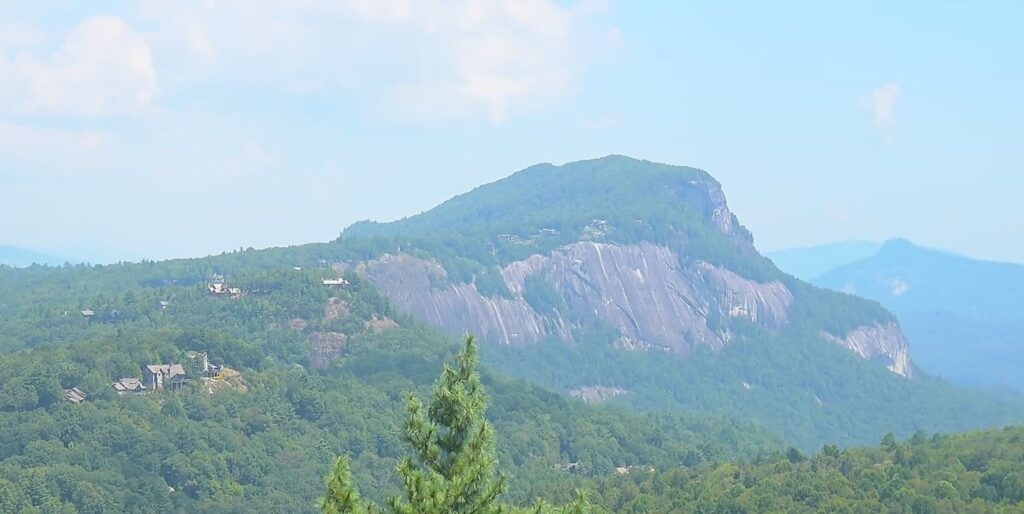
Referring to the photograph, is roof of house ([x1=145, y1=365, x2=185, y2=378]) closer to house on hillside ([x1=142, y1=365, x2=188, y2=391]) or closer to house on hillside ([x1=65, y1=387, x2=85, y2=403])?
house on hillside ([x1=142, y1=365, x2=188, y2=391])

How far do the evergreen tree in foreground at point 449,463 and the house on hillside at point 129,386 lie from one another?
8263 centimetres

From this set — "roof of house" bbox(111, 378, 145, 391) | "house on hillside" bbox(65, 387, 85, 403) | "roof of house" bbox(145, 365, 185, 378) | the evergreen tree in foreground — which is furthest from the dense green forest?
the evergreen tree in foreground

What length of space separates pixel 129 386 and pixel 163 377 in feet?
12.0

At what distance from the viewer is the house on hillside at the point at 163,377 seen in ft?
377

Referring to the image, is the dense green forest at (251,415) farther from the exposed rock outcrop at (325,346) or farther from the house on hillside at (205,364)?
the house on hillside at (205,364)

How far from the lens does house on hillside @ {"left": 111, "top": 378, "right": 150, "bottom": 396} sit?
11089cm

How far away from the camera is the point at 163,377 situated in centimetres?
11525

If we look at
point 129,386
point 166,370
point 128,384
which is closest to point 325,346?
point 166,370

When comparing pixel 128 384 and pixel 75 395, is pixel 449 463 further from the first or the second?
pixel 128 384

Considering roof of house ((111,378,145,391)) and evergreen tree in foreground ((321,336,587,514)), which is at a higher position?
evergreen tree in foreground ((321,336,587,514))

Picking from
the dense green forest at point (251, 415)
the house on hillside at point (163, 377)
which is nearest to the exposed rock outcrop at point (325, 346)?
the dense green forest at point (251, 415)

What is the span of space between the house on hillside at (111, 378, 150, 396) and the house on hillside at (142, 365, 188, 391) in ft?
4.53

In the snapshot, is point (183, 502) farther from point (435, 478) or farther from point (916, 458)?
point (435, 478)

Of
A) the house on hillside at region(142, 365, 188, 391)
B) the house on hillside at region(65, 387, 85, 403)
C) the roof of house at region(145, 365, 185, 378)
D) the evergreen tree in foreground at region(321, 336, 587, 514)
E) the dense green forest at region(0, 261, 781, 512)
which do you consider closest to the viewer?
the evergreen tree in foreground at region(321, 336, 587, 514)
